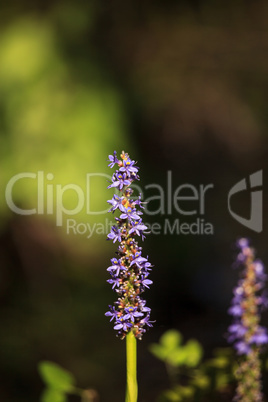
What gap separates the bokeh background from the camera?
3.79 m

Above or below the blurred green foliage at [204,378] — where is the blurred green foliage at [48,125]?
above

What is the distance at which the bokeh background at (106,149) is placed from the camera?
12.4 ft

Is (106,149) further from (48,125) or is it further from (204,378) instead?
(204,378)

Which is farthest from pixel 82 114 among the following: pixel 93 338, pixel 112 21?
pixel 93 338

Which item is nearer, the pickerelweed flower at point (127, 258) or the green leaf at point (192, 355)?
the pickerelweed flower at point (127, 258)

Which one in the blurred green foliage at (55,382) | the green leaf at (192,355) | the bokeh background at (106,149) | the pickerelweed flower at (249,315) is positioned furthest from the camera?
the bokeh background at (106,149)

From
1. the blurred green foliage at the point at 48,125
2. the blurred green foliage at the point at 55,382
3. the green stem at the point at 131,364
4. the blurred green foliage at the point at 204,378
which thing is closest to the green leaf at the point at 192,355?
the blurred green foliage at the point at 204,378

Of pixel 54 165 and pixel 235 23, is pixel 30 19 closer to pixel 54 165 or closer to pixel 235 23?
pixel 54 165

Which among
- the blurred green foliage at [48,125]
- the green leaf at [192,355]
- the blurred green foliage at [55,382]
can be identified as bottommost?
the blurred green foliage at [55,382]

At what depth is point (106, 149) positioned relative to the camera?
4.07 meters

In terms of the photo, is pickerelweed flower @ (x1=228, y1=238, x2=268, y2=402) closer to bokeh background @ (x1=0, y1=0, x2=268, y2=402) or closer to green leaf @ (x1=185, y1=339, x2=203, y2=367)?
green leaf @ (x1=185, y1=339, x2=203, y2=367)

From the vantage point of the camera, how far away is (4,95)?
4.12 meters

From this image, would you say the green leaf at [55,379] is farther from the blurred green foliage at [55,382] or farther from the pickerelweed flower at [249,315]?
the pickerelweed flower at [249,315]

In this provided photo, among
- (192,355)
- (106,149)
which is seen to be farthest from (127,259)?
(106,149)
